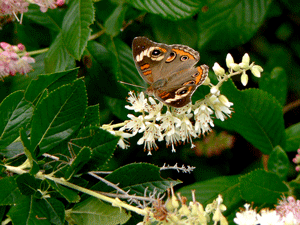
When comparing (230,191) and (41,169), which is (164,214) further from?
(230,191)

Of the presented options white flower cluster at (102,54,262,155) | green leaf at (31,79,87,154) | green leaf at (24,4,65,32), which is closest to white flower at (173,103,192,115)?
white flower cluster at (102,54,262,155)

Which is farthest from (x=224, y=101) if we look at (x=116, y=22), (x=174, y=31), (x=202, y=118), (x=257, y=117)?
(x=174, y=31)

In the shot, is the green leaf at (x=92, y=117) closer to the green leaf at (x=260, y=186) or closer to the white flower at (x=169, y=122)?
the white flower at (x=169, y=122)

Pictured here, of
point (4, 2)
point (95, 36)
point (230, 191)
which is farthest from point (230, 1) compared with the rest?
A: point (4, 2)

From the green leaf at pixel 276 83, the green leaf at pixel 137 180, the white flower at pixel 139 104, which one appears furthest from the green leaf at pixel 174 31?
the green leaf at pixel 137 180

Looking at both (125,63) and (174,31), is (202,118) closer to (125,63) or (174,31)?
(125,63)
